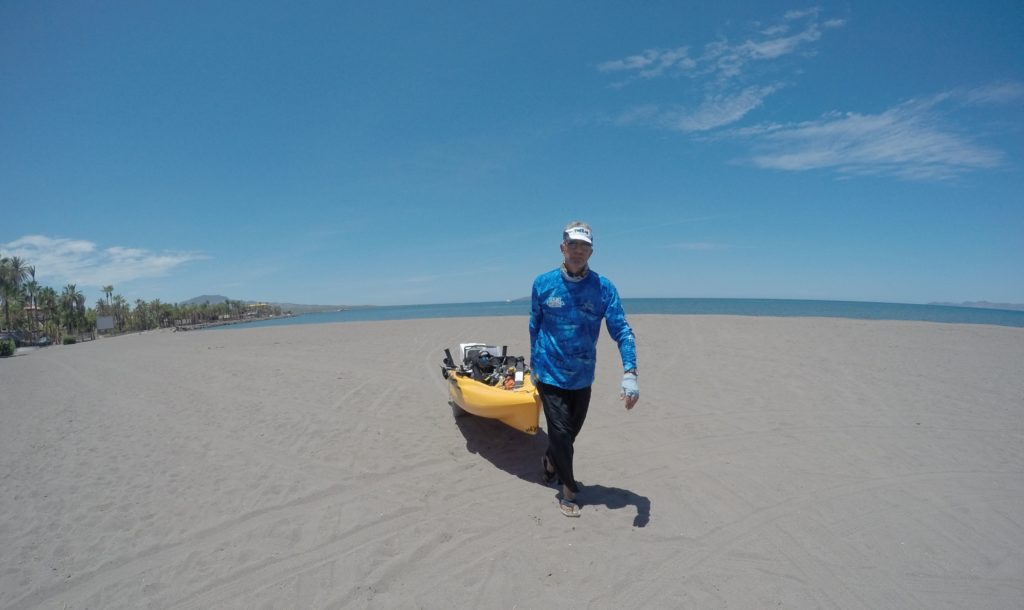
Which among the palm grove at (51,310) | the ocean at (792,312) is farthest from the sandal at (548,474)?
the palm grove at (51,310)

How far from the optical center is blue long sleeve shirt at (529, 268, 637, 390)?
386cm

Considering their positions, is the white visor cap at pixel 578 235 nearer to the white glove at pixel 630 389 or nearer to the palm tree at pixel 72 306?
the white glove at pixel 630 389

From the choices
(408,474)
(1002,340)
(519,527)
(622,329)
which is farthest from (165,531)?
(1002,340)

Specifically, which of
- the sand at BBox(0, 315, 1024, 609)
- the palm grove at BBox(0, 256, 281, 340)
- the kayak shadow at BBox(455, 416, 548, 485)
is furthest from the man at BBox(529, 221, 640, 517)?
the palm grove at BBox(0, 256, 281, 340)

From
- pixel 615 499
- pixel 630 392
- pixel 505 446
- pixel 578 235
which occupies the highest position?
pixel 578 235

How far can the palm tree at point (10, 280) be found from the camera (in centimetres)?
5212

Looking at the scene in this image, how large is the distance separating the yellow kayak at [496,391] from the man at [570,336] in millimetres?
654

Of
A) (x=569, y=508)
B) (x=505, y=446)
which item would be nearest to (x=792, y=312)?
(x=505, y=446)

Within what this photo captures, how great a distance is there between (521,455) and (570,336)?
2.27 metres

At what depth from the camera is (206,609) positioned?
2.86 meters

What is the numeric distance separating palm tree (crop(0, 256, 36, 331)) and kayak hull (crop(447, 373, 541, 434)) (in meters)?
76.8

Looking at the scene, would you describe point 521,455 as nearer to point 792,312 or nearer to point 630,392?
point 630,392

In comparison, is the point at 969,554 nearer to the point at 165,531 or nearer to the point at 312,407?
the point at 165,531

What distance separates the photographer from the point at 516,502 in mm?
4203
